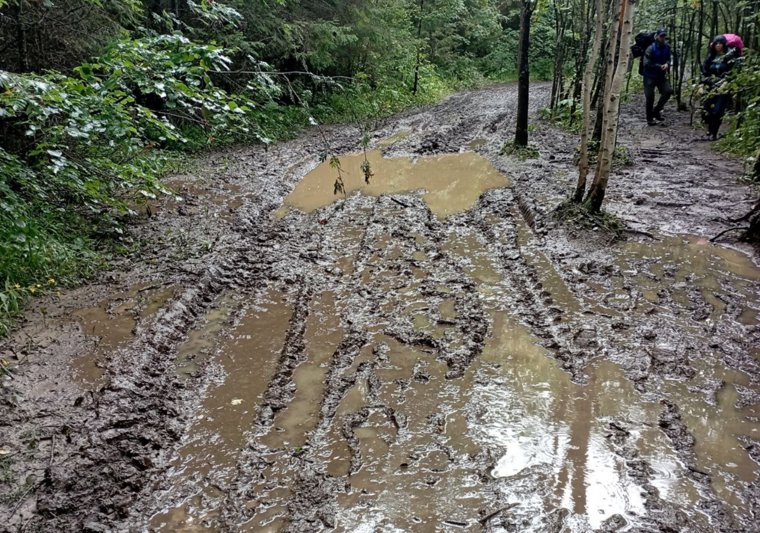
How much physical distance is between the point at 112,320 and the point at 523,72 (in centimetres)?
914

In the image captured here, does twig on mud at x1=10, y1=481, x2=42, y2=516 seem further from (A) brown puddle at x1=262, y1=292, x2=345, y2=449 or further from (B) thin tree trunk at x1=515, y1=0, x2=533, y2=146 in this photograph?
(B) thin tree trunk at x1=515, y1=0, x2=533, y2=146

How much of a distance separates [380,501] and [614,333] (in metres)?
2.69

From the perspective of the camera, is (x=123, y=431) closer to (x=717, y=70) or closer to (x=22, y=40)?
A: (x=22, y=40)

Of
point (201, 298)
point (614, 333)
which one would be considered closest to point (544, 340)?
point (614, 333)

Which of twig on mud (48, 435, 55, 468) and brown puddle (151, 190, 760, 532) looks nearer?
brown puddle (151, 190, 760, 532)

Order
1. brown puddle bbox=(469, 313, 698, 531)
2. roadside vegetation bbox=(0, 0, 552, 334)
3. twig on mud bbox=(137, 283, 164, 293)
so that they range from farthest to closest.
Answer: twig on mud bbox=(137, 283, 164, 293) → roadside vegetation bbox=(0, 0, 552, 334) → brown puddle bbox=(469, 313, 698, 531)

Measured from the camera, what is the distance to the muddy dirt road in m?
2.90

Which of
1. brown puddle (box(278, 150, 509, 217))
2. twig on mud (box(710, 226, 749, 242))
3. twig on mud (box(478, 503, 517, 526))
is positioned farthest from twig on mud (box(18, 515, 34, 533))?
twig on mud (box(710, 226, 749, 242))

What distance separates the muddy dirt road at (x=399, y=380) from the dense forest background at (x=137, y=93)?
0.75 meters

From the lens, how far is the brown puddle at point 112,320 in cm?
393

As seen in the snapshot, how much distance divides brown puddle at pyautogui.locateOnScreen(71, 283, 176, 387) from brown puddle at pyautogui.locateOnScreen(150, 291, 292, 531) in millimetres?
856

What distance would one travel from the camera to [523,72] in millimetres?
10273

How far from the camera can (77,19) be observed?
7504 millimetres

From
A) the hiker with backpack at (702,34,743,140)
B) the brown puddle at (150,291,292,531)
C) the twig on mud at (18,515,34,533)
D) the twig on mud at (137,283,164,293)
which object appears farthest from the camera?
the hiker with backpack at (702,34,743,140)
